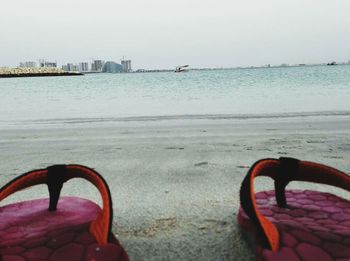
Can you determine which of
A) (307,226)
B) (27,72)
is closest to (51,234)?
(307,226)

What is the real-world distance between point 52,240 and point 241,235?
0.77 meters

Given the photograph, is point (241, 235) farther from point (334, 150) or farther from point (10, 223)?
point (334, 150)

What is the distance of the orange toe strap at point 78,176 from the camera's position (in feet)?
3.51

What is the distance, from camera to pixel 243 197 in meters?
1.11

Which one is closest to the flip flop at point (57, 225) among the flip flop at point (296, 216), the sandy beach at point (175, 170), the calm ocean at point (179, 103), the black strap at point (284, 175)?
the sandy beach at point (175, 170)

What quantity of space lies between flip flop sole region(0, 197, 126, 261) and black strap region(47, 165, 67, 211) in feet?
0.13

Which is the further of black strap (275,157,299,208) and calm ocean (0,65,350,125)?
calm ocean (0,65,350,125)

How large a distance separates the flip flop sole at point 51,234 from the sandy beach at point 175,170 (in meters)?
0.25

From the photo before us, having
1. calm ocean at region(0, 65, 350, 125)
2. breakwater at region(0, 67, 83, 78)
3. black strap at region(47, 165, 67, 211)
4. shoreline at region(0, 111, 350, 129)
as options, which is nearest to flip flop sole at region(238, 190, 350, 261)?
black strap at region(47, 165, 67, 211)

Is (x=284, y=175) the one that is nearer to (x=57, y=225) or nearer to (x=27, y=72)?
(x=57, y=225)

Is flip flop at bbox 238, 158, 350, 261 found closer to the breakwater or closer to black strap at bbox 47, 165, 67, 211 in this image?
black strap at bbox 47, 165, 67, 211

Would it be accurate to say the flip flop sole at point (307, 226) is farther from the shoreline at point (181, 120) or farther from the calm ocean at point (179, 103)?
the calm ocean at point (179, 103)

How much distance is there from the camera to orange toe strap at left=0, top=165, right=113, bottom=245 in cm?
107

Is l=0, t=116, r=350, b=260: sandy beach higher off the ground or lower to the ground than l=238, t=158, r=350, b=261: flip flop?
lower
